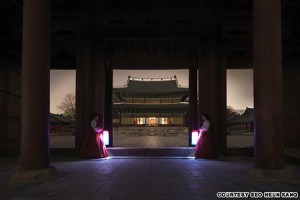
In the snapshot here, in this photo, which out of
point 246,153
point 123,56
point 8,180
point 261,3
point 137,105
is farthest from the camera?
point 137,105

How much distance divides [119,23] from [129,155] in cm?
597

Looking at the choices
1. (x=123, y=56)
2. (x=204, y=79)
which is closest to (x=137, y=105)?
(x=123, y=56)

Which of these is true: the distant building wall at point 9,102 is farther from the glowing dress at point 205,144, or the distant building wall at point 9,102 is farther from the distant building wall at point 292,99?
the distant building wall at point 292,99

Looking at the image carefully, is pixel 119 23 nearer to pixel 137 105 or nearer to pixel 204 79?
pixel 204 79

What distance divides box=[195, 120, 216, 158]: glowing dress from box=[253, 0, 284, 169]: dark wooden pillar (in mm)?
5549

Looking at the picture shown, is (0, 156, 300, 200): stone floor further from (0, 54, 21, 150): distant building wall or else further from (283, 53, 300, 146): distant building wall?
(283, 53, 300, 146): distant building wall

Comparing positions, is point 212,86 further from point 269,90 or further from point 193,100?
point 269,90

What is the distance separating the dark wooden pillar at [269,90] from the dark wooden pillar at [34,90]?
5.39 m

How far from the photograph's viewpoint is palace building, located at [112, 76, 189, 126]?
192 ft

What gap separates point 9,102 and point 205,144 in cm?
967

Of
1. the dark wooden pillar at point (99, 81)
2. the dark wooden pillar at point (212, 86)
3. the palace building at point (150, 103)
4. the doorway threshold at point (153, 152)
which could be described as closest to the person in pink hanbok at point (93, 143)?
the doorway threshold at point (153, 152)

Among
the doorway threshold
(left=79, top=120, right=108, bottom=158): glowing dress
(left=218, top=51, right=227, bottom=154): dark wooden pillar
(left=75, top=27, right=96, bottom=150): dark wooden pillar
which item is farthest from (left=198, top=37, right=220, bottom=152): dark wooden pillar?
(left=75, top=27, right=96, bottom=150): dark wooden pillar

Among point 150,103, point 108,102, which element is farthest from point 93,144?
point 150,103

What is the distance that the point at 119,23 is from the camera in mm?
16703
